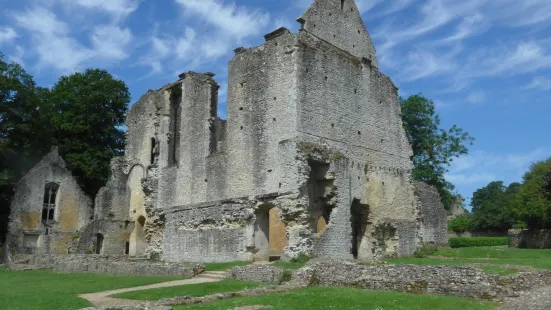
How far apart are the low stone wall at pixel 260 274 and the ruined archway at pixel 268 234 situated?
429cm

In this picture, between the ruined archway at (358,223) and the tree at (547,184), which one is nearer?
the ruined archway at (358,223)

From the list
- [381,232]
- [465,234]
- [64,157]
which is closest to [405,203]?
[381,232]

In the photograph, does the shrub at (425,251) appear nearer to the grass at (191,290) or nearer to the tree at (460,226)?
the grass at (191,290)

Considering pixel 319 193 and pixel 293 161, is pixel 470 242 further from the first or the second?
pixel 293 161

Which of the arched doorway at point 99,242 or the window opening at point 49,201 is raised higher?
the window opening at point 49,201

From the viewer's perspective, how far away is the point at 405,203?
25.9 m

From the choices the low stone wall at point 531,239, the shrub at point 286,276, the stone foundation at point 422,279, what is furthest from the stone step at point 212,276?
the low stone wall at point 531,239

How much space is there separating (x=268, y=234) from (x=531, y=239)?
65.5ft

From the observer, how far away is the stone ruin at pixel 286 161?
20859mm

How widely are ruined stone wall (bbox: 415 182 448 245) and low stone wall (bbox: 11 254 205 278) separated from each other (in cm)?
1364

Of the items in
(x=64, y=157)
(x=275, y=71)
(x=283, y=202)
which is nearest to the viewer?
(x=283, y=202)

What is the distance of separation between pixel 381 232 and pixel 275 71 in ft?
29.5

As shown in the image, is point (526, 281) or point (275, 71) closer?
point (526, 281)

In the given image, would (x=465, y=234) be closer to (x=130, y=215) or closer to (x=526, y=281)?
(x=130, y=215)
